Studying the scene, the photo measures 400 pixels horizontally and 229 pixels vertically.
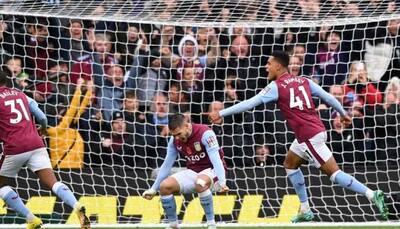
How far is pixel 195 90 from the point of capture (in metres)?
16.6

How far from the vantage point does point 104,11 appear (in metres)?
15.4

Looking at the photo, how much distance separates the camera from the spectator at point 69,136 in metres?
15.9

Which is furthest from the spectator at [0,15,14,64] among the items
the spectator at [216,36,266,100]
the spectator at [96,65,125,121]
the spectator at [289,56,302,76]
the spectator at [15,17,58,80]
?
the spectator at [289,56,302,76]

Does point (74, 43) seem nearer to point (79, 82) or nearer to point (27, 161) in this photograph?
point (79, 82)

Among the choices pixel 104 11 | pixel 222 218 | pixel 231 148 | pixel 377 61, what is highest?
pixel 104 11

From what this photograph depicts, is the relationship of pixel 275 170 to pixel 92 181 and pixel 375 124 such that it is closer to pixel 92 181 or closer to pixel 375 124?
pixel 375 124

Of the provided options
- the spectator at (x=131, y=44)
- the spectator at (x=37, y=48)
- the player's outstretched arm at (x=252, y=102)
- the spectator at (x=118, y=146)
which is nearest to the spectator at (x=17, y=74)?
the spectator at (x=37, y=48)

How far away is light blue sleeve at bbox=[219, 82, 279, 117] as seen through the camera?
1273 centimetres

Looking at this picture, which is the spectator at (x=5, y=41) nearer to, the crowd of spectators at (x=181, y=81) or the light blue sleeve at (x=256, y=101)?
the crowd of spectators at (x=181, y=81)

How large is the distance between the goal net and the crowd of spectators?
0.07 feet

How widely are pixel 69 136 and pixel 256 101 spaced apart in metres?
4.13

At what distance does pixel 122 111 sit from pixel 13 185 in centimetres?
199

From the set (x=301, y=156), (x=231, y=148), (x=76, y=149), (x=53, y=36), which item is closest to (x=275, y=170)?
(x=231, y=148)

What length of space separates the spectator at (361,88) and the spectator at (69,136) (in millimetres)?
3883
